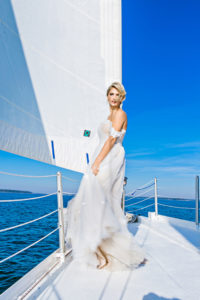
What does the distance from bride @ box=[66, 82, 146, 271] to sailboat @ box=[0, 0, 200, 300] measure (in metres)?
0.10

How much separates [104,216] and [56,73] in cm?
170

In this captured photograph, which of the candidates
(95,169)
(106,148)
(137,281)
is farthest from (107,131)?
(137,281)

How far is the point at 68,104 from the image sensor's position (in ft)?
8.31

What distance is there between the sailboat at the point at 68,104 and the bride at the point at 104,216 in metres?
0.10

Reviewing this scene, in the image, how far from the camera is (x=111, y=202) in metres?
1.68

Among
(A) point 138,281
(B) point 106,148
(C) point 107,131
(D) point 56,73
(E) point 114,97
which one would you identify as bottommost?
(A) point 138,281

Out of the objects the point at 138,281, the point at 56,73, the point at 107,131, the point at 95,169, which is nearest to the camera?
the point at 138,281

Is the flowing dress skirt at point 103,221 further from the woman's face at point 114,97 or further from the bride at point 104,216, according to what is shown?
the woman's face at point 114,97

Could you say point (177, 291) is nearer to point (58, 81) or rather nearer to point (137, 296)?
point (137, 296)

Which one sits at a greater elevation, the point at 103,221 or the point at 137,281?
the point at 103,221

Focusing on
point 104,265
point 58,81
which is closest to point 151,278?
point 104,265

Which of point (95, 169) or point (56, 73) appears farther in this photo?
point (56, 73)

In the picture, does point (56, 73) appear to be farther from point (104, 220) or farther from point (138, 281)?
point (138, 281)

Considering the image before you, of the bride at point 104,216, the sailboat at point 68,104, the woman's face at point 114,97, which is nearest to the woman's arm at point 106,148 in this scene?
the bride at point 104,216
